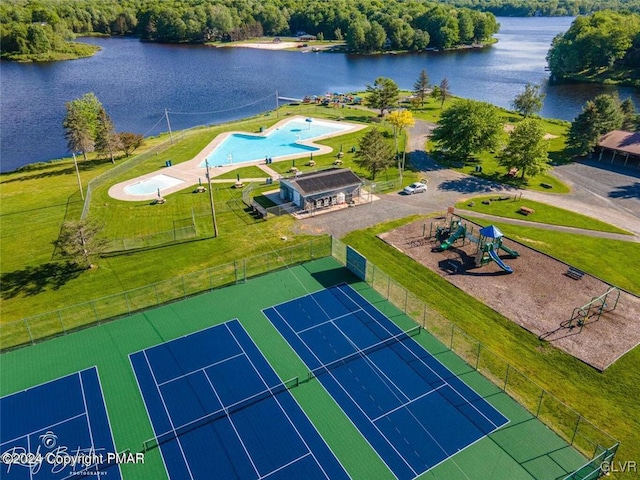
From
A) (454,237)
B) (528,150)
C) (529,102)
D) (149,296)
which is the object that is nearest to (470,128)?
(528,150)

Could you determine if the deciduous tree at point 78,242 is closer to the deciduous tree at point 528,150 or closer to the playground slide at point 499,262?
the playground slide at point 499,262

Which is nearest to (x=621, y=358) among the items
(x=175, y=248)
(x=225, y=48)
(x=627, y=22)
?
(x=175, y=248)

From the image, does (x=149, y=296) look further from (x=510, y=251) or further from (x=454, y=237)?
(x=510, y=251)

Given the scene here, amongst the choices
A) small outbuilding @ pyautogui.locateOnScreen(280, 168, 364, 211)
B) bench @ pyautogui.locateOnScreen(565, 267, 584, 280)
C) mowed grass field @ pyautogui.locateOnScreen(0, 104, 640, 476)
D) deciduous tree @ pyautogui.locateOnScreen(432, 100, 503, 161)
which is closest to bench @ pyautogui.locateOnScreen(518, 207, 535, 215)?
mowed grass field @ pyautogui.locateOnScreen(0, 104, 640, 476)

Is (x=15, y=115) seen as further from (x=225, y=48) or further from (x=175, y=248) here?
(x=225, y=48)

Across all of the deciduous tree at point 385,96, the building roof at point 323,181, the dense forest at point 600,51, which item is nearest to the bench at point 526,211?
the building roof at point 323,181

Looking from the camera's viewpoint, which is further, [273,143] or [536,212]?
[273,143]
